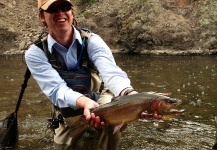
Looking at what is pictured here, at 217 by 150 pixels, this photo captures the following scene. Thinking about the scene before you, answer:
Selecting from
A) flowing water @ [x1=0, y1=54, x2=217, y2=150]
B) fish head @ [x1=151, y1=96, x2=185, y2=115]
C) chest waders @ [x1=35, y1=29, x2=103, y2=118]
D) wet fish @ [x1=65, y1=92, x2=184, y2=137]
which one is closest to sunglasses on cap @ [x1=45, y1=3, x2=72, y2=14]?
chest waders @ [x1=35, y1=29, x2=103, y2=118]

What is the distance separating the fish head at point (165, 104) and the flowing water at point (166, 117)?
182 cm

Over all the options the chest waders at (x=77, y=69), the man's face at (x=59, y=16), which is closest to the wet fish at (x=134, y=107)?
the chest waders at (x=77, y=69)

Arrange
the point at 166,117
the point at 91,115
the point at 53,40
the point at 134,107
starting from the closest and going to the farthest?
the point at 134,107
the point at 91,115
the point at 53,40
the point at 166,117

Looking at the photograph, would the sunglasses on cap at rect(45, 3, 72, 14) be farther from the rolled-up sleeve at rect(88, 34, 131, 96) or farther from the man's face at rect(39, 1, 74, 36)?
the rolled-up sleeve at rect(88, 34, 131, 96)

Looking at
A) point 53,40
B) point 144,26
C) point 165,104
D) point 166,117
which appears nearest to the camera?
point 165,104

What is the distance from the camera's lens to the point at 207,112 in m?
7.56

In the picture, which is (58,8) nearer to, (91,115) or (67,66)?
(67,66)

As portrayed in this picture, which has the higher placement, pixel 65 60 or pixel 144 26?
pixel 65 60

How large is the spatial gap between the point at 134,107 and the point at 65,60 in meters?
1.61

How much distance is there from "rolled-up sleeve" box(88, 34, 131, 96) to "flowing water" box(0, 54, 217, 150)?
1248mm

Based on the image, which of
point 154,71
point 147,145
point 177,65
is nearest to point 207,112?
point 147,145

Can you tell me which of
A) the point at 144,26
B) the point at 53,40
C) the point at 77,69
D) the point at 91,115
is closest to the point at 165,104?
the point at 91,115

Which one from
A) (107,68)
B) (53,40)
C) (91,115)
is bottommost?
(91,115)

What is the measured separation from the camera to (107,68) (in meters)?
4.16
